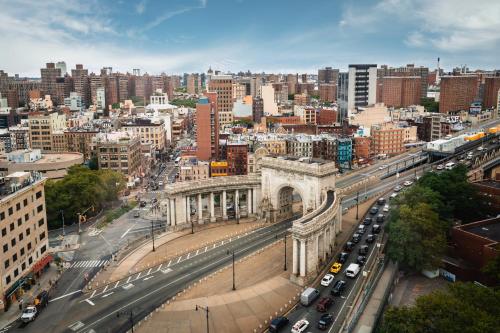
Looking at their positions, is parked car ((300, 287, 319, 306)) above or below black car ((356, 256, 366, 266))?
below

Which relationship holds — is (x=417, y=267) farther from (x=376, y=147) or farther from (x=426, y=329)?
(x=376, y=147)

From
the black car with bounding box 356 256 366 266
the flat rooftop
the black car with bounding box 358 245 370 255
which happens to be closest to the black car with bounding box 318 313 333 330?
the black car with bounding box 356 256 366 266

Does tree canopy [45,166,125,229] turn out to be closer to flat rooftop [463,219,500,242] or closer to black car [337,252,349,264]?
black car [337,252,349,264]

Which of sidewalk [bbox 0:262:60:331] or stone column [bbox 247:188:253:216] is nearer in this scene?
sidewalk [bbox 0:262:60:331]

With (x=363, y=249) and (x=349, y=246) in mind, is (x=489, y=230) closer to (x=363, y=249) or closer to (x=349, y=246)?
(x=363, y=249)

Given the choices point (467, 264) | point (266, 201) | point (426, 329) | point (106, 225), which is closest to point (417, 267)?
point (467, 264)
